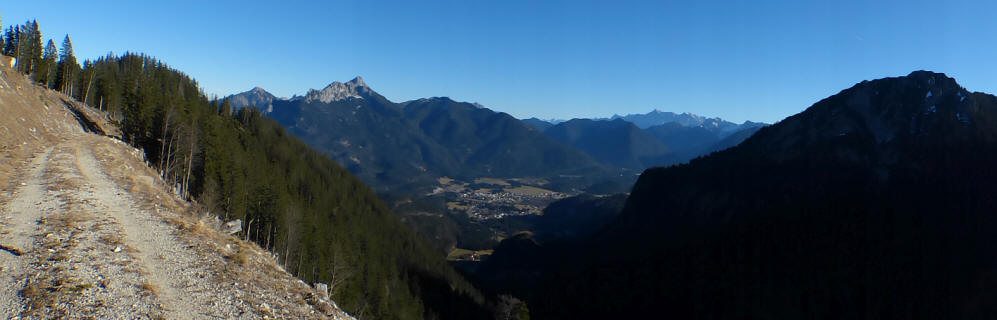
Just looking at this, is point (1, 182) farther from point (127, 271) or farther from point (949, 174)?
point (949, 174)

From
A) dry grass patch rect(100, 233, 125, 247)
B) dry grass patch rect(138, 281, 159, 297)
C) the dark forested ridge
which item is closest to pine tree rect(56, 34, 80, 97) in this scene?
dry grass patch rect(100, 233, 125, 247)

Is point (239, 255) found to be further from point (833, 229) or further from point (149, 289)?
point (833, 229)

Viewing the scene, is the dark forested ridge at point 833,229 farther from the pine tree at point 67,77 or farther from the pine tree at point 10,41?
the pine tree at point 10,41

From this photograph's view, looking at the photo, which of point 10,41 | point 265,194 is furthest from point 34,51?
point 265,194

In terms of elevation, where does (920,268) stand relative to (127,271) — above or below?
below

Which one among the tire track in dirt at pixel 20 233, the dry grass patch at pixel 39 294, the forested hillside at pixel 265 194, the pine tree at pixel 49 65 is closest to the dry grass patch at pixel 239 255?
the tire track in dirt at pixel 20 233

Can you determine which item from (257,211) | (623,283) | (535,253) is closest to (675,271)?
(623,283)
